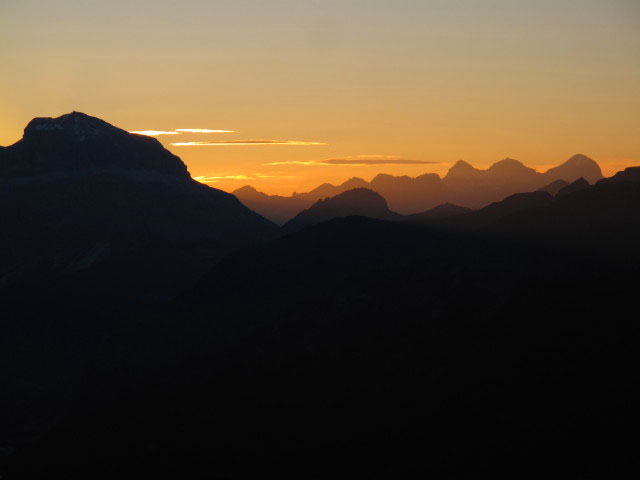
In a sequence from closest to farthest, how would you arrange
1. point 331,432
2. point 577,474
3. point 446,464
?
point 577,474, point 446,464, point 331,432

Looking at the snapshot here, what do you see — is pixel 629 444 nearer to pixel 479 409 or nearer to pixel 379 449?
pixel 479 409

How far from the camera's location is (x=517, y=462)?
158250mm

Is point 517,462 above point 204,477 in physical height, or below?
above

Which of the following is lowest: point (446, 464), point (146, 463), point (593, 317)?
point (146, 463)

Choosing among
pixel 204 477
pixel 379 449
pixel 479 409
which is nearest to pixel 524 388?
pixel 479 409

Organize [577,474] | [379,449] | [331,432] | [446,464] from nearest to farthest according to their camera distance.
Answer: [577,474] → [446,464] → [379,449] → [331,432]

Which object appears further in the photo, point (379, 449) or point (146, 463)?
point (146, 463)

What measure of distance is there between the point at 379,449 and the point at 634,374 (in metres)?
53.3

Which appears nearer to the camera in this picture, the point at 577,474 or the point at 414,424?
the point at 577,474

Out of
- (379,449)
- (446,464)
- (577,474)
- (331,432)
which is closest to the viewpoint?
(577,474)

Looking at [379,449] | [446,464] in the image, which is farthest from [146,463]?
[446,464]

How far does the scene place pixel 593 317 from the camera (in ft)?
646

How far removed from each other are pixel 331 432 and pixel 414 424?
1957cm

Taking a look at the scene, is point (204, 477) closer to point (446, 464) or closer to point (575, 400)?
point (446, 464)
